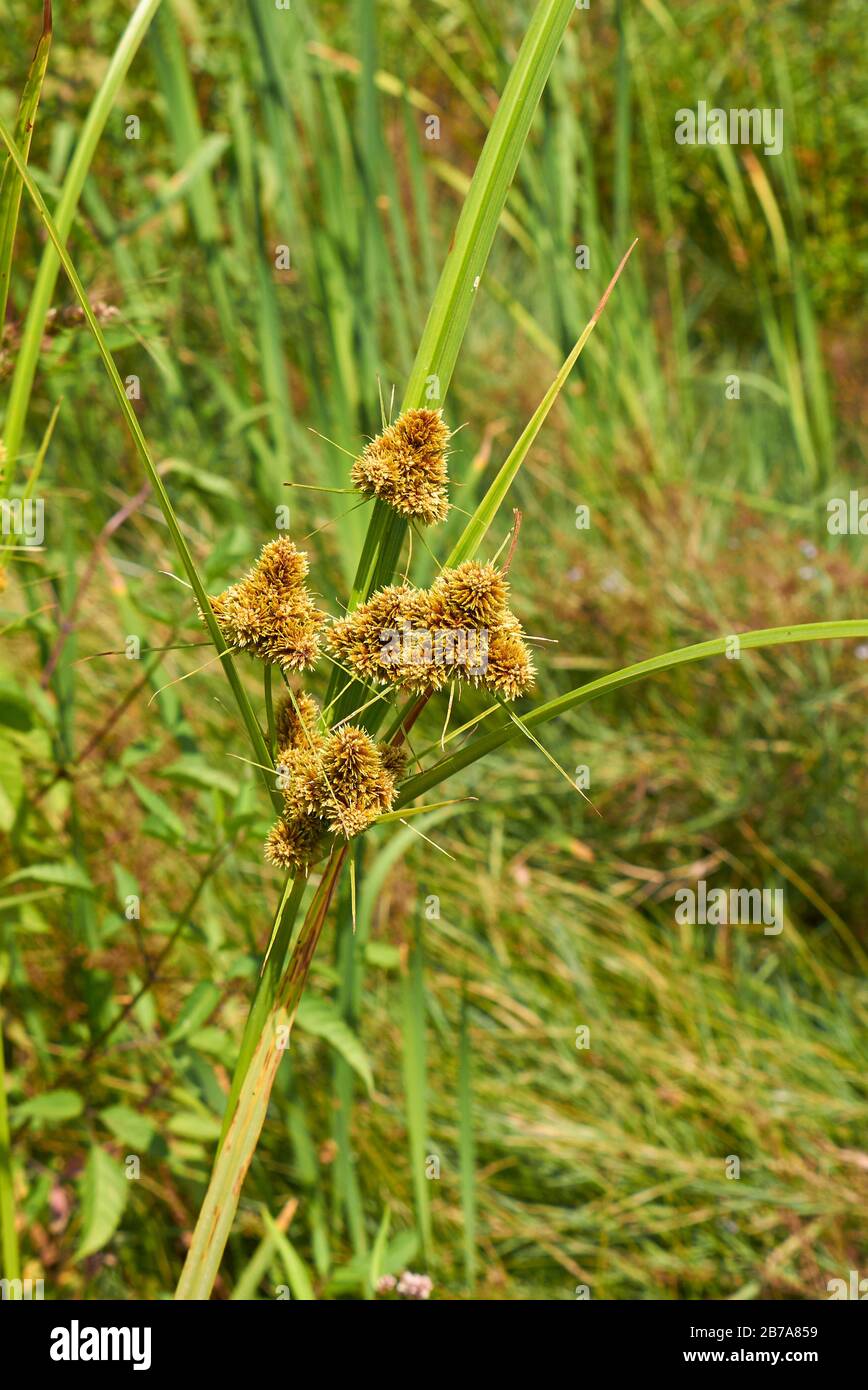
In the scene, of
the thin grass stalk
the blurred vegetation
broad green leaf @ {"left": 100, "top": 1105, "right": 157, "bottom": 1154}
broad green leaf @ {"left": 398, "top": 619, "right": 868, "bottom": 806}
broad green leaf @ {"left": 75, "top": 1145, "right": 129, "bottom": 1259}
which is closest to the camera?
broad green leaf @ {"left": 398, "top": 619, "right": 868, "bottom": 806}

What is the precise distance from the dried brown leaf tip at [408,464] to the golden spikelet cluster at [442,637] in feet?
0.18

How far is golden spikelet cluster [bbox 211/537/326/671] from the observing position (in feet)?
2.27

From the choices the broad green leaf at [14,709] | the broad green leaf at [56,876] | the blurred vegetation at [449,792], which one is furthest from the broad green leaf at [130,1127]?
the broad green leaf at [14,709]

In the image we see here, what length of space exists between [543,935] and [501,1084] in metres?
0.35

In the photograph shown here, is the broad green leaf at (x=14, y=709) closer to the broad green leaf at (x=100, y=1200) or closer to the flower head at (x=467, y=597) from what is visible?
the broad green leaf at (x=100, y=1200)

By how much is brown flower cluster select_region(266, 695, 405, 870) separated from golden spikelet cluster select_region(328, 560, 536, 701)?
48 mm

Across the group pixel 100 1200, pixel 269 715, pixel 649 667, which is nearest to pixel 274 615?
pixel 269 715

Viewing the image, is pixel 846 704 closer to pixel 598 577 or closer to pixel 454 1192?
pixel 598 577

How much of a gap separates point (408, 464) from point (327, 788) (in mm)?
206

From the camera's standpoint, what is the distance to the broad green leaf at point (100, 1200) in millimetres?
1250

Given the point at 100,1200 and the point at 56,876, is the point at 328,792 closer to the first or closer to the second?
the point at 56,876

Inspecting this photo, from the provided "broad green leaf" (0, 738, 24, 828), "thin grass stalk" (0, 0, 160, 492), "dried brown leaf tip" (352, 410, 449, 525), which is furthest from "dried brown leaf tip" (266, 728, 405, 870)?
"broad green leaf" (0, 738, 24, 828)

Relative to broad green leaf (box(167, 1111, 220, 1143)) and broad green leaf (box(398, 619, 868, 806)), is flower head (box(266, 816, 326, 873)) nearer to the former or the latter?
broad green leaf (box(398, 619, 868, 806))

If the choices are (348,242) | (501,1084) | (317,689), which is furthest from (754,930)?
(348,242)
